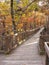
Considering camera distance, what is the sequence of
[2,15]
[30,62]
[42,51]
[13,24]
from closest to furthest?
[30,62] → [42,51] → [2,15] → [13,24]

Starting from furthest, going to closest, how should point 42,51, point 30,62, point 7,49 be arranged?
point 7,49 < point 42,51 < point 30,62

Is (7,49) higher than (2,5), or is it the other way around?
(2,5)

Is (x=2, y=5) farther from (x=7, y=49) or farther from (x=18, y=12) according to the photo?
(x=7, y=49)

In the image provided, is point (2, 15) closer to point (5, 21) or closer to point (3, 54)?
point (5, 21)

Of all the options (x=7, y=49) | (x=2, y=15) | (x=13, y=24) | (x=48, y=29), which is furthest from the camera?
(x=13, y=24)

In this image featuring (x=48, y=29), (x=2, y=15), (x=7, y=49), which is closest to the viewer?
(x=7, y=49)

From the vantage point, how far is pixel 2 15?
59.5 feet

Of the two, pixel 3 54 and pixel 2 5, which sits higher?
pixel 2 5

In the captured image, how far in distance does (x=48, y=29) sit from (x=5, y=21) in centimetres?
476

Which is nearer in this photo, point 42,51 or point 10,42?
point 42,51

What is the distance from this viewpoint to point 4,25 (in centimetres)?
1833

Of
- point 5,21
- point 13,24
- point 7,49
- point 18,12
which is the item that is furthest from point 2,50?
point 18,12

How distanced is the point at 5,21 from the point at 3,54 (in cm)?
639

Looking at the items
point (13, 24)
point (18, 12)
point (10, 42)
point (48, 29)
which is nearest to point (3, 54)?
point (10, 42)
